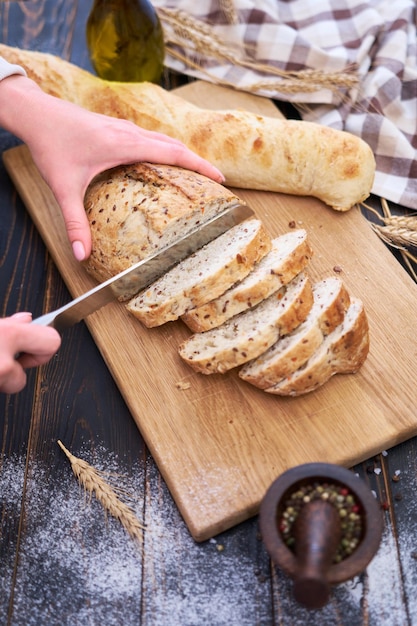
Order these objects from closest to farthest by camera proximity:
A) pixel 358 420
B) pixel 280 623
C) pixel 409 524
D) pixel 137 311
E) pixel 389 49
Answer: pixel 280 623
pixel 409 524
pixel 358 420
pixel 137 311
pixel 389 49

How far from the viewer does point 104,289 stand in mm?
2947

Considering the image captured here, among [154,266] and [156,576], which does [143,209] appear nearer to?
[154,266]

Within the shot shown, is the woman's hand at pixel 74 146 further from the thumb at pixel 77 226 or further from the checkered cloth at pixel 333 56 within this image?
the checkered cloth at pixel 333 56

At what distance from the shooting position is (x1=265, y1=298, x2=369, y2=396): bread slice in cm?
281

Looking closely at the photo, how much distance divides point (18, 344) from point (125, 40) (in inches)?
85.1

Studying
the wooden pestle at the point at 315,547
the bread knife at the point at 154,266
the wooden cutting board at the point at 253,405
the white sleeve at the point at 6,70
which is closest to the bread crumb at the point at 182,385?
the wooden cutting board at the point at 253,405

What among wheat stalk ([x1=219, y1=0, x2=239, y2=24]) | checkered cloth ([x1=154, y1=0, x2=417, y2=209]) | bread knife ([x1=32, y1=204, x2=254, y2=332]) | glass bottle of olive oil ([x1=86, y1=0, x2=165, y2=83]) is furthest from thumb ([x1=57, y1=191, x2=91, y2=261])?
wheat stalk ([x1=219, y1=0, x2=239, y2=24])

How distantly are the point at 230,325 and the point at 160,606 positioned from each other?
3.79 feet

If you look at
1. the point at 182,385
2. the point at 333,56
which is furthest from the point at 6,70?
the point at 333,56

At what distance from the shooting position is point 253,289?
114 inches

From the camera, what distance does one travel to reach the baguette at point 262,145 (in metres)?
3.51

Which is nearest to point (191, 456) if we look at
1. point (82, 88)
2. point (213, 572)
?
point (213, 572)

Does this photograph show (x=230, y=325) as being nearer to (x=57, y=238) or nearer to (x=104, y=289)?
(x=104, y=289)

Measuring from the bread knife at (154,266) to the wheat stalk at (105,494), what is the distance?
1.89 ft
